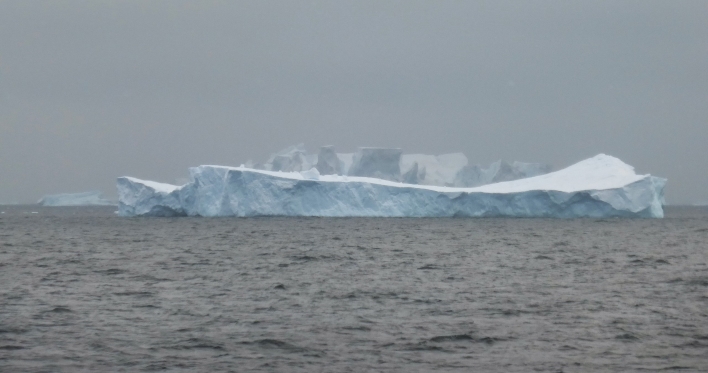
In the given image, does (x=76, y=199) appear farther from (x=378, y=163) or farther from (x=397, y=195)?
(x=397, y=195)

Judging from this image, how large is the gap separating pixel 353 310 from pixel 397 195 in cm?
2358

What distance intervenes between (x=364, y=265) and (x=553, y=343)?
8573mm

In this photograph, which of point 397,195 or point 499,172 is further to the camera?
point 499,172

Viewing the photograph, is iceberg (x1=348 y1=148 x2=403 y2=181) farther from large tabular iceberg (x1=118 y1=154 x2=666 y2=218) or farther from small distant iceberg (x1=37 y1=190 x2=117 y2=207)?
small distant iceberg (x1=37 y1=190 x2=117 y2=207)

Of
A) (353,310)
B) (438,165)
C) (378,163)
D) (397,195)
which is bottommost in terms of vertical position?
(353,310)

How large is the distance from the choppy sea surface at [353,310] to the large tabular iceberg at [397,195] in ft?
39.4

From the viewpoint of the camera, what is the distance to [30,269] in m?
15.8

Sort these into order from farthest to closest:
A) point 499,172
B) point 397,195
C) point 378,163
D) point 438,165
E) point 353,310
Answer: point 438,165 < point 499,172 < point 378,163 < point 397,195 < point 353,310

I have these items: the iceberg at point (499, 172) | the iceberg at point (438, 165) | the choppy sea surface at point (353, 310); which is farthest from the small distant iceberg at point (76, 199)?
the choppy sea surface at point (353, 310)

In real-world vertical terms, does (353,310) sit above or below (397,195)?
below

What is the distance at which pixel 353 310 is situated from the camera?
10.7 metres

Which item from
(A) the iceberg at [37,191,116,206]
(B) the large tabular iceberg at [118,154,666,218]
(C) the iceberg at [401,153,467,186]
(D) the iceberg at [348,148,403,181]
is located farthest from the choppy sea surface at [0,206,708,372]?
(A) the iceberg at [37,191,116,206]

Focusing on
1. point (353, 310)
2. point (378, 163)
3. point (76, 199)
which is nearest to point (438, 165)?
point (378, 163)

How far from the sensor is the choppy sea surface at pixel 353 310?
784cm
